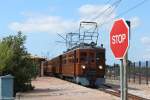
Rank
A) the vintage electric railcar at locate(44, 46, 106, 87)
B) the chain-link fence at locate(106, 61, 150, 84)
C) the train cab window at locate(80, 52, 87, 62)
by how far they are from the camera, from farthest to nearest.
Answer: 1. the chain-link fence at locate(106, 61, 150, 84)
2. the train cab window at locate(80, 52, 87, 62)
3. the vintage electric railcar at locate(44, 46, 106, 87)

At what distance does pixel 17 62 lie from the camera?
2994 centimetres

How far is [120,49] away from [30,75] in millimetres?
23484

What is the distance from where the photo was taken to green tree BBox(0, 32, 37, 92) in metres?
28.8

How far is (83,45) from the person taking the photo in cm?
3684

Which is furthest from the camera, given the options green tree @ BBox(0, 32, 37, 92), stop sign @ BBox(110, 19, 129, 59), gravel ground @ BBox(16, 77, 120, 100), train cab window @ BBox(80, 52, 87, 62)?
train cab window @ BBox(80, 52, 87, 62)

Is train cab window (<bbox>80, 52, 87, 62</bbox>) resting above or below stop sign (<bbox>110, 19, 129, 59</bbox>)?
above

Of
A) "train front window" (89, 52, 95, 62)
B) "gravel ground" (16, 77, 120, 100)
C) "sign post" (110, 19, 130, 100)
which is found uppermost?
"train front window" (89, 52, 95, 62)

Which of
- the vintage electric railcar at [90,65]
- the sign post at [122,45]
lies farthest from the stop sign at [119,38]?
the vintage electric railcar at [90,65]

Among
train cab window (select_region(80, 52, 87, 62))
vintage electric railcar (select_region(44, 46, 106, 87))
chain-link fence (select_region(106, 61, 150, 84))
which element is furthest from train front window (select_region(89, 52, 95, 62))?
chain-link fence (select_region(106, 61, 150, 84))

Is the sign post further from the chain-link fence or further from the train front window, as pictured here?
the chain-link fence

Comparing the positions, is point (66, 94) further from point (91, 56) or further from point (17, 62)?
point (91, 56)

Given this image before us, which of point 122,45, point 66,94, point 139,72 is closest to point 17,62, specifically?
point 66,94

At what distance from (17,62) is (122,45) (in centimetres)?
2347

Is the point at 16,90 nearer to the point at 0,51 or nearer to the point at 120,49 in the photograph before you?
the point at 0,51
